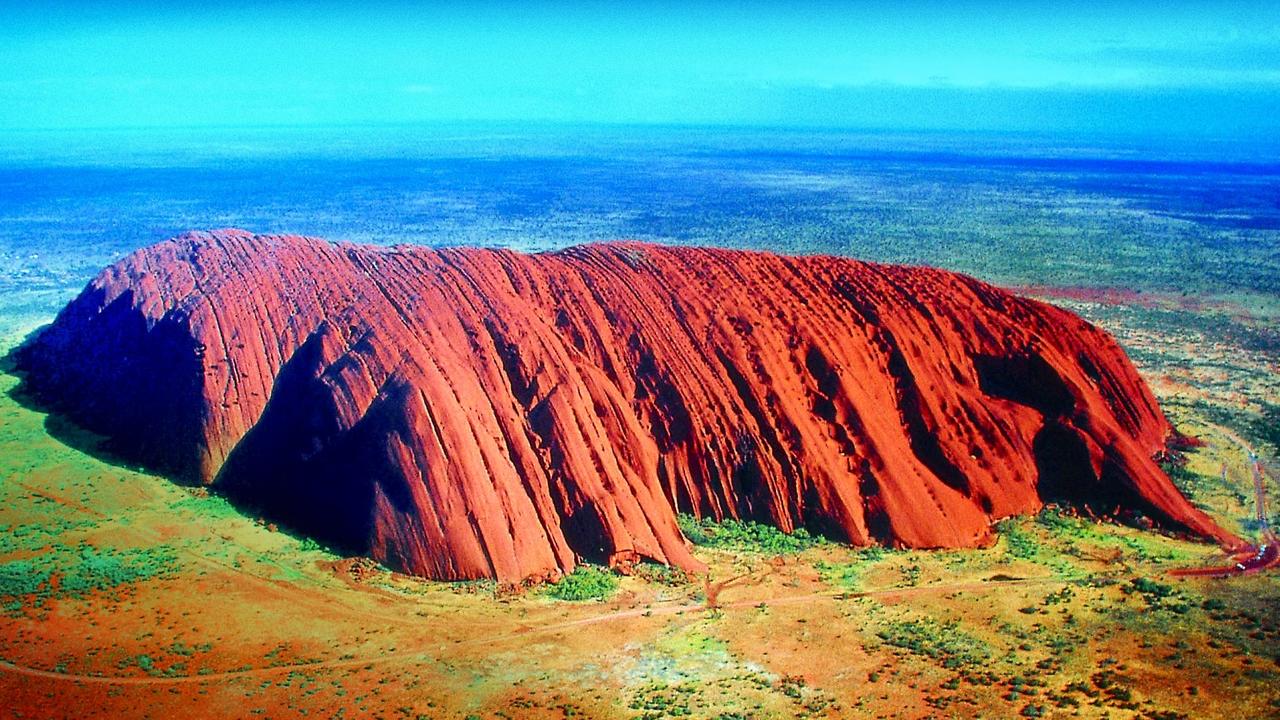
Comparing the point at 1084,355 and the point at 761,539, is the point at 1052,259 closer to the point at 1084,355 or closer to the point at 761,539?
the point at 1084,355

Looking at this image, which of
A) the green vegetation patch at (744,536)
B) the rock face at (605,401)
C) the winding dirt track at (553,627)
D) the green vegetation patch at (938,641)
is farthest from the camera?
the green vegetation patch at (744,536)

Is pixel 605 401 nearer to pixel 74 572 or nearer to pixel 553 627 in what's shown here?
pixel 553 627

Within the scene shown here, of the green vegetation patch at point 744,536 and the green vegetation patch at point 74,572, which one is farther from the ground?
the green vegetation patch at point 744,536

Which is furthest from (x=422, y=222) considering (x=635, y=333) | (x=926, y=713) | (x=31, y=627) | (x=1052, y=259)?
(x=926, y=713)

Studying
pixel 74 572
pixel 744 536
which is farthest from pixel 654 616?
pixel 74 572

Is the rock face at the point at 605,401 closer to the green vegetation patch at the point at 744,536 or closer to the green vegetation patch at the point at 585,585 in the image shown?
the green vegetation patch at the point at 744,536

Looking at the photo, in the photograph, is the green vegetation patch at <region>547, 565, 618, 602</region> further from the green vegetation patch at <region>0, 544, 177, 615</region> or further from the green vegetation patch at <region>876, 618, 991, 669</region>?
the green vegetation patch at <region>0, 544, 177, 615</region>

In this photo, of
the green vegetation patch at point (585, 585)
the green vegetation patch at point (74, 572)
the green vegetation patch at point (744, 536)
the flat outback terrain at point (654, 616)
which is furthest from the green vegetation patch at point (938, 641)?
the green vegetation patch at point (74, 572)
